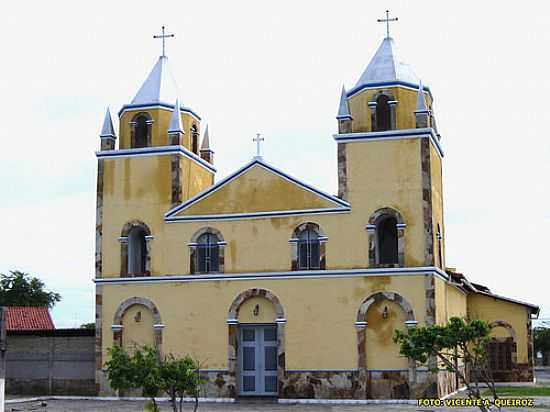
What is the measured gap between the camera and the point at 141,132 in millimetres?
32781

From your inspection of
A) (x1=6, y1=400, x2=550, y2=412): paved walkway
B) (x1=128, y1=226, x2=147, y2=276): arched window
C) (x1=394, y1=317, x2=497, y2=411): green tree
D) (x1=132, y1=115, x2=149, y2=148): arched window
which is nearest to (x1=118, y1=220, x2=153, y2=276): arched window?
(x1=128, y1=226, x2=147, y2=276): arched window

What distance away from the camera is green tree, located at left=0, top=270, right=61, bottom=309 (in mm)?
61994

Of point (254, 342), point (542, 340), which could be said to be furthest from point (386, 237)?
point (542, 340)

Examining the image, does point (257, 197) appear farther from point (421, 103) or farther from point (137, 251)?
point (421, 103)

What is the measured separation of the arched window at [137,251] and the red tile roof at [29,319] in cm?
1744

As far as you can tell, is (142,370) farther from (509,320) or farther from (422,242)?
(509,320)

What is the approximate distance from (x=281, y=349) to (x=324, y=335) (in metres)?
1.53

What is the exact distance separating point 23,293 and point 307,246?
38683mm

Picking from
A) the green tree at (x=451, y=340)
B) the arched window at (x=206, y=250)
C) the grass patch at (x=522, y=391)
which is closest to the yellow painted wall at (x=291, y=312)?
the arched window at (x=206, y=250)

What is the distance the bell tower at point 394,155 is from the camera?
2847 cm

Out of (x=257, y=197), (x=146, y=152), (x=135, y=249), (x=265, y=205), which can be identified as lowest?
(x=135, y=249)

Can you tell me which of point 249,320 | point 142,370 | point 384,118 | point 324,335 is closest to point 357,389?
point 324,335

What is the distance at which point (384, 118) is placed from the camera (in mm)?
29984

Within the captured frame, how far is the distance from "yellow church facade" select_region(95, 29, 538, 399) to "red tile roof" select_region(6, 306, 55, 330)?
60.7 feet
